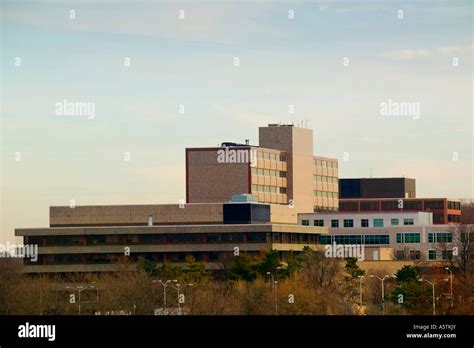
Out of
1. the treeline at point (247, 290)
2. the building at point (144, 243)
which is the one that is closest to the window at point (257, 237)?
the building at point (144, 243)

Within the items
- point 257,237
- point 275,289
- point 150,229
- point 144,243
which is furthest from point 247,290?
point 150,229

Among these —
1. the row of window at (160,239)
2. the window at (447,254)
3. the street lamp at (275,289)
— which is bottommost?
the street lamp at (275,289)

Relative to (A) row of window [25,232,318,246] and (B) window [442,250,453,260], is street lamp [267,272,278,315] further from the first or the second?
(B) window [442,250,453,260]

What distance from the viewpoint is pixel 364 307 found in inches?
5635

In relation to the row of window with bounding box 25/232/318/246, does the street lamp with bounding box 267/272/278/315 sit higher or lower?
lower

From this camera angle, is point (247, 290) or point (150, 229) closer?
point (247, 290)

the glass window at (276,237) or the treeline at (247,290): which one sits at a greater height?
the glass window at (276,237)

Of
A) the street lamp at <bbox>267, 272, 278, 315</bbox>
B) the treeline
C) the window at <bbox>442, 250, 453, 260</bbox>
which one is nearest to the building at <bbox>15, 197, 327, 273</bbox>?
the treeline

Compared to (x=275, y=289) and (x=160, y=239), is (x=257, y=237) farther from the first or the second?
(x=275, y=289)

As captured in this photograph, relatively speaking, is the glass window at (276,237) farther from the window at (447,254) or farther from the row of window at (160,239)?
the window at (447,254)
